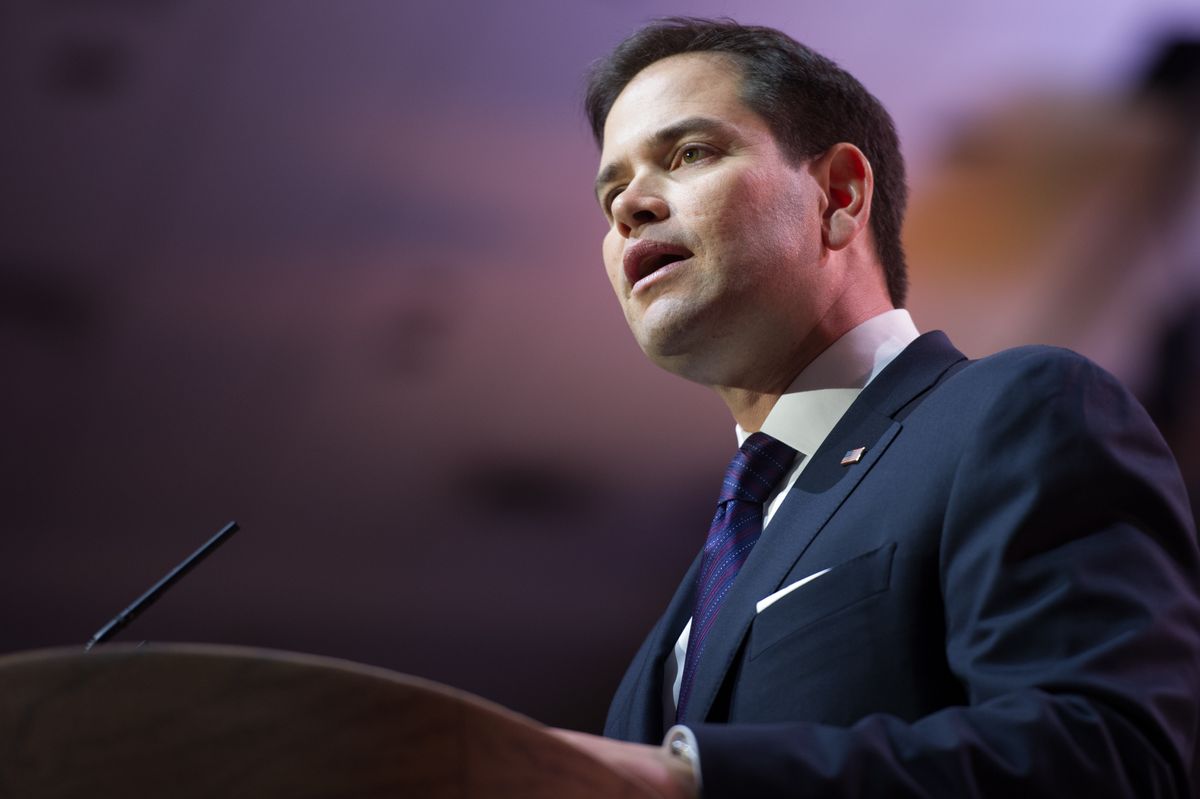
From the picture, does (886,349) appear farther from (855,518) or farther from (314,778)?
(314,778)

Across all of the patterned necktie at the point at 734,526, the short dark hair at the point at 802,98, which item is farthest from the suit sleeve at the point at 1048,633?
the short dark hair at the point at 802,98

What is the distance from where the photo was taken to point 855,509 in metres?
1.26

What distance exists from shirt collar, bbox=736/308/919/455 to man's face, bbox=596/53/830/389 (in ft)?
0.20

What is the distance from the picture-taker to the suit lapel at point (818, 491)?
1256 millimetres

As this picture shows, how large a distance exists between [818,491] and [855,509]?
0.09 meters

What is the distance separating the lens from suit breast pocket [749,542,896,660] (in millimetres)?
1160

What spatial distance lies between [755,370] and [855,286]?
211mm

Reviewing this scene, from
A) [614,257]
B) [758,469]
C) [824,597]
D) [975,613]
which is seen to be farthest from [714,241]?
[975,613]

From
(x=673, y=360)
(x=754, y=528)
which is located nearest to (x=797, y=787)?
(x=754, y=528)

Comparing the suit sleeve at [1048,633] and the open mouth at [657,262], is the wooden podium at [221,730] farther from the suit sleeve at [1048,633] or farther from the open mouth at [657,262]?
the open mouth at [657,262]

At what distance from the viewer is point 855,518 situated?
125 cm

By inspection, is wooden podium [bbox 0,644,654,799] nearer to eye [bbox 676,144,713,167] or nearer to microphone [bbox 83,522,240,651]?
microphone [bbox 83,522,240,651]

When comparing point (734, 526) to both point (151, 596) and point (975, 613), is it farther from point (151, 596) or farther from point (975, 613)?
point (151, 596)

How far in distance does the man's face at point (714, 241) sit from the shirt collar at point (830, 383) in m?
0.06
